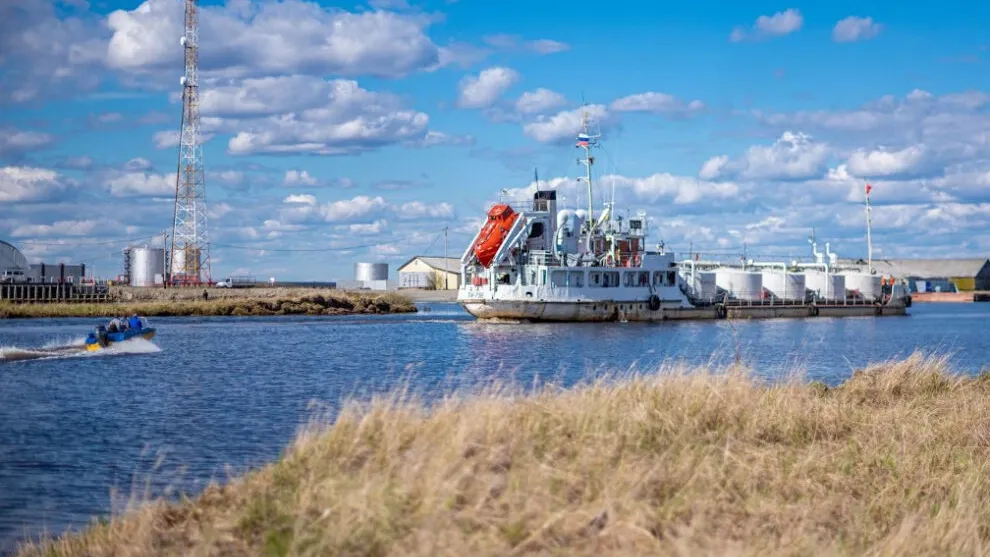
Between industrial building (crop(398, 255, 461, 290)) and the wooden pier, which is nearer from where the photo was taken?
the wooden pier

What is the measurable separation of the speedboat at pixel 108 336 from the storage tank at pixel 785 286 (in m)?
63.4

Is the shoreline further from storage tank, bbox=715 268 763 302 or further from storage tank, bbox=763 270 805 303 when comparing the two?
storage tank, bbox=763 270 805 303

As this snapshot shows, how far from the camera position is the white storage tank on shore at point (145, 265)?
123062 millimetres

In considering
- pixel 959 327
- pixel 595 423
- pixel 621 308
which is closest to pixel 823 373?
pixel 595 423

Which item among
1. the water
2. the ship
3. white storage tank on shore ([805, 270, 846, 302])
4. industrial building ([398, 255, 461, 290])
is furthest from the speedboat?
industrial building ([398, 255, 461, 290])

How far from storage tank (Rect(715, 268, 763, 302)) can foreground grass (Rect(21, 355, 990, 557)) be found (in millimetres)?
77171

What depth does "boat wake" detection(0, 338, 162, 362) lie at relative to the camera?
42.5 metres

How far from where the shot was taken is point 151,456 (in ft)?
65.0

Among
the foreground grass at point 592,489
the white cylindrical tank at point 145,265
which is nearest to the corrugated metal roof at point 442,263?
the white cylindrical tank at point 145,265

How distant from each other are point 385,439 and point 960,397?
46.9ft

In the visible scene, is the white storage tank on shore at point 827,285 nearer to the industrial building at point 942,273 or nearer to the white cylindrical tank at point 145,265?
the white cylindrical tank at point 145,265

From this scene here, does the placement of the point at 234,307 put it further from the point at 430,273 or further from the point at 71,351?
the point at 430,273

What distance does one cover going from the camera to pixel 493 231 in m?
71.5

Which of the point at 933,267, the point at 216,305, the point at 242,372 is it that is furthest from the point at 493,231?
the point at 933,267
